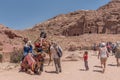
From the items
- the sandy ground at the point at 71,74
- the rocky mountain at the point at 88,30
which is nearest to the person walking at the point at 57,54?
the sandy ground at the point at 71,74

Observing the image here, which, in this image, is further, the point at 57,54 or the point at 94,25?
the point at 94,25

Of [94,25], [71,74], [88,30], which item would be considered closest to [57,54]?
[71,74]

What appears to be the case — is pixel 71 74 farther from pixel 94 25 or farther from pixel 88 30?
pixel 94 25

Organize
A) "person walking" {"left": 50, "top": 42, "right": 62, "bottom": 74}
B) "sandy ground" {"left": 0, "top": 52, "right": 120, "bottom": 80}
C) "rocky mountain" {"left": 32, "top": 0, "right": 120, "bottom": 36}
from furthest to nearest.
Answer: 1. "rocky mountain" {"left": 32, "top": 0, "right": 120, "bottom": 36}
2. "person walking" {"left": 50, "top": 42, "right": 62, "bottom": 74}
3. "sandy ground" {"left": 0, "top": 52, "right": 120, "bottom": 80}

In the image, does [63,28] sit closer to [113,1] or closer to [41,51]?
[113,1]

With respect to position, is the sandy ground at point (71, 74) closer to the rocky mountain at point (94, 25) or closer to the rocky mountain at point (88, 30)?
the rocky mountain at point (88, 30)

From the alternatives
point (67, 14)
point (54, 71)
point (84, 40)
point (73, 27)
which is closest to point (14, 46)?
point (84, 40)

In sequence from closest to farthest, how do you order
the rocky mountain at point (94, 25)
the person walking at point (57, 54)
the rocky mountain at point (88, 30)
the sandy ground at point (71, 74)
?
the sandy ground at point (71, 74) < the person walking at point (57, 54) < the rocky mountain at point (88, 30) < the rocky mountain at point (94, 25)

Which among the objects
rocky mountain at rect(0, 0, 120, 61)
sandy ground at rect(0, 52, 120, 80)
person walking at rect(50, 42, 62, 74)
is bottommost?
sandy ground at rect(0, 52, 120, 80)

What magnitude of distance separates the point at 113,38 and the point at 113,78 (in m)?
41.7

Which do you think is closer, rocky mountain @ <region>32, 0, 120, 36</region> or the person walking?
the person walking

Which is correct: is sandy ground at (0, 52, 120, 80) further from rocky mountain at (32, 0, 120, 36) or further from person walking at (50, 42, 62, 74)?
rocky mountain at (32, 0, 120, 36)

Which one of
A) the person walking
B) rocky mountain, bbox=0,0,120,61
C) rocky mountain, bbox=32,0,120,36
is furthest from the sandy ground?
rocky mountain, bbox=32,0,120,36

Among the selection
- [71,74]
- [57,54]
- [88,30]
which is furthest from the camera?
[88,30]
